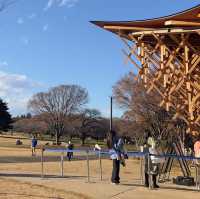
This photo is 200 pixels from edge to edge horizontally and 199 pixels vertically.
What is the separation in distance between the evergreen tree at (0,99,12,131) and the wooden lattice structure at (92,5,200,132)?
81.8 meters

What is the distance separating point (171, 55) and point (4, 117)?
8427 centimetres

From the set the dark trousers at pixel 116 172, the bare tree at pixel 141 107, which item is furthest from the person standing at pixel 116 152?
the bare tree at pixel 141 107

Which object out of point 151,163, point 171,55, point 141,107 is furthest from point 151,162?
point 141,107

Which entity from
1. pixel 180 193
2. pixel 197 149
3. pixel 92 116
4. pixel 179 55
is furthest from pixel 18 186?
pixel 92 116

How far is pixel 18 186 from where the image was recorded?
539 inches

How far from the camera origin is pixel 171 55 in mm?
18250

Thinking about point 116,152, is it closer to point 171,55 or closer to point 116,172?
point 116,172

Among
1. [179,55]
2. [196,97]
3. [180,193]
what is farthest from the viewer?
[179,55]

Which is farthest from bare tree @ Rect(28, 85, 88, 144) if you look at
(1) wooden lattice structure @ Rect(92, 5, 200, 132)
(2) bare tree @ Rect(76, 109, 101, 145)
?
(1) wooden lattice structure @ Rect(92, 5, 200, 132)

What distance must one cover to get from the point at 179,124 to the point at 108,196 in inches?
800

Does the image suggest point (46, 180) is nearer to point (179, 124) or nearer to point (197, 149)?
point (197, 149)

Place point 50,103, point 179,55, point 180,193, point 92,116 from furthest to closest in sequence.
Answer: point 92,116 < point 50,103 < point 179,55 < point 180,193

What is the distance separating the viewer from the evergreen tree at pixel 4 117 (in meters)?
98.5

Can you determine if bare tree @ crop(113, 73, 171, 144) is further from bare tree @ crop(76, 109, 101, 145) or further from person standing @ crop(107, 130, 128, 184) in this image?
bare tree @ crop(76, 109, 101, 145)
